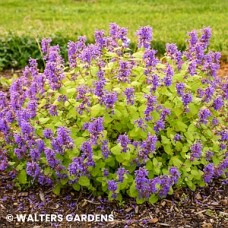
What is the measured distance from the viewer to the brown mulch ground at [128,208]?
3.76 m

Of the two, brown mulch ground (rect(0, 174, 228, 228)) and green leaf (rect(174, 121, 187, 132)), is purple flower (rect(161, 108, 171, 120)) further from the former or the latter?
brown mulch ground (rect(0, 174, 228, 228))

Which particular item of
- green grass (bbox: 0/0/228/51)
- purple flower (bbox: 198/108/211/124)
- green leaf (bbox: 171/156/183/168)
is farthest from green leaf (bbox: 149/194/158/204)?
green grass (bbox: 0/0/228/51)

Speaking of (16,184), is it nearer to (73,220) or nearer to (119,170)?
(73,220)

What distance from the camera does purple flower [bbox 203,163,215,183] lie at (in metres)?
3.88

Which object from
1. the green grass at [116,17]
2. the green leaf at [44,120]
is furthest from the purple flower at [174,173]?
the green grass at [116,17]

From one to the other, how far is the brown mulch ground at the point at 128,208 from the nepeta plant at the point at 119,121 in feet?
0.28

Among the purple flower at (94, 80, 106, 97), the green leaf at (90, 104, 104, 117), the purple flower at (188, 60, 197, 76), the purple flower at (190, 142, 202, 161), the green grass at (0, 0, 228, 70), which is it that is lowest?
the purple flower at (190, 142, 202, 161)

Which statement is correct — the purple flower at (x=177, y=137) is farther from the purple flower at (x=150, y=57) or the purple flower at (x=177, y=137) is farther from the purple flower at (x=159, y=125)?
the purple flower at (x=150, y=57)

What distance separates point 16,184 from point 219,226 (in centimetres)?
137

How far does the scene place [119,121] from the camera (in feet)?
12.6

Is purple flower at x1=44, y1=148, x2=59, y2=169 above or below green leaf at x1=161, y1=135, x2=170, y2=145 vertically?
below

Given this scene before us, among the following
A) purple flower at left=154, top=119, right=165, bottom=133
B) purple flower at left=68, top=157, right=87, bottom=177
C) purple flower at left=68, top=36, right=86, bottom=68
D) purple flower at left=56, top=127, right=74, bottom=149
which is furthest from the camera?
purple flower at left=68, top=36, right=86, bottom=68

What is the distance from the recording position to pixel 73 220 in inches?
149

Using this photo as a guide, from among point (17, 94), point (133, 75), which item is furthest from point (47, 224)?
point (133, 75)
